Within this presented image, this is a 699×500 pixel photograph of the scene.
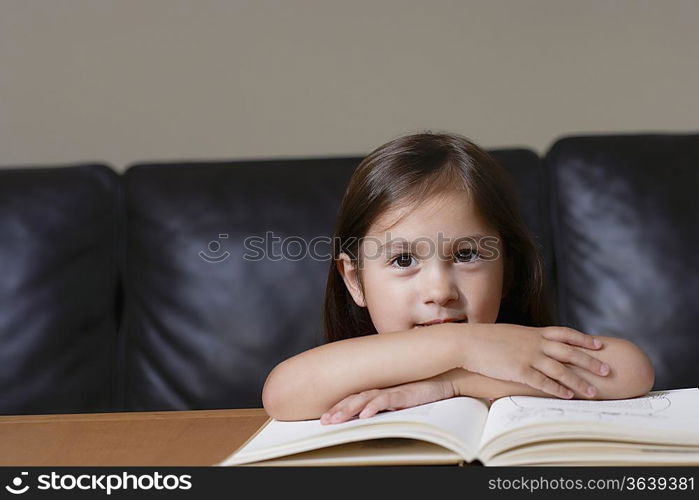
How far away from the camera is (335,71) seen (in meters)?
2.10

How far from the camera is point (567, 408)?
787 mm

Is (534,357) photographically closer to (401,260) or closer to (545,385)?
(545,385)

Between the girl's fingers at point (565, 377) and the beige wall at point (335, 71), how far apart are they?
1.23 metres

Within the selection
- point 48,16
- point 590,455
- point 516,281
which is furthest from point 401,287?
point 48,16

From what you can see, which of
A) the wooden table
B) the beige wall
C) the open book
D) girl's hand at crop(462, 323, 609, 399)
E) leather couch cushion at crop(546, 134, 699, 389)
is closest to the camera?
the open book

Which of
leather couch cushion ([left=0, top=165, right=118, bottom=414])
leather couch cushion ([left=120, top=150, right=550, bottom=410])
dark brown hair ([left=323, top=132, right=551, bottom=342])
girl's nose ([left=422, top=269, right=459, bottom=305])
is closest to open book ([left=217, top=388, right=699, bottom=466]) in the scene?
girl's nose ([left=422, top=269, right=459, bottom=305])

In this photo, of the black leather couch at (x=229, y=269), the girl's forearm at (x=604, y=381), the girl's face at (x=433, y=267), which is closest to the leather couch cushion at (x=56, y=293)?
the black leather couch at (x=229, y=269)

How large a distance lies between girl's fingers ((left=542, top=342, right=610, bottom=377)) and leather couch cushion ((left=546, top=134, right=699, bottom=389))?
0.66 metres

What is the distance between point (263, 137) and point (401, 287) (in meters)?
1.08

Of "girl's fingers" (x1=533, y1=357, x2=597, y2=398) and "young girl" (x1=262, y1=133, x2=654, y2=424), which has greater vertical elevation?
"young girl" (x1=262, y1=133, x2=654, y2=424)

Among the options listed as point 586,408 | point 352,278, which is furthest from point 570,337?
point 352,278

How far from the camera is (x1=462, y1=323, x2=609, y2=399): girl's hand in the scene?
898 millimetres

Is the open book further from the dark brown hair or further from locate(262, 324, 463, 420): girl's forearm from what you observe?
the dark brown hair
